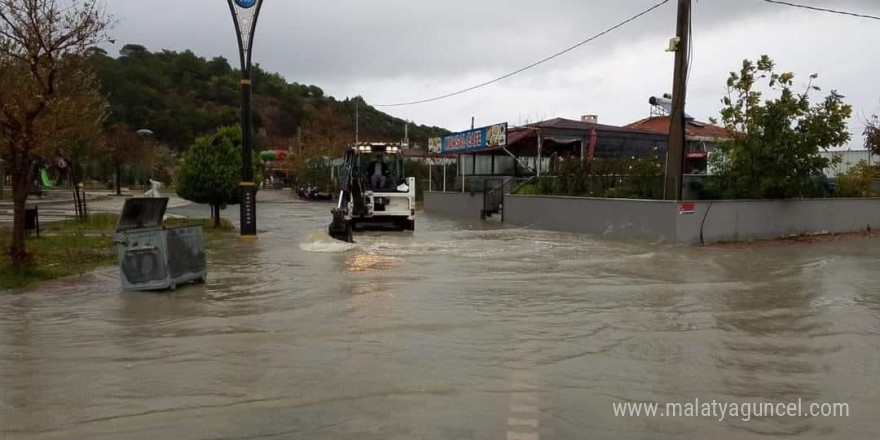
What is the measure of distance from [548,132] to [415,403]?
1002 inches

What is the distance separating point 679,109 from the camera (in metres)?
18.2

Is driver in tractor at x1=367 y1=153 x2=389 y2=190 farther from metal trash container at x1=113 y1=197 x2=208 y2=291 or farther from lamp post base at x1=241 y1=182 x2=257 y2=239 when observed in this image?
metal trash container at x1=113 y1=197 x2=208 y2=291

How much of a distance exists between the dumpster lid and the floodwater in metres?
0.99

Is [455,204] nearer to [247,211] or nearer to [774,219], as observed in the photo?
[774,219]

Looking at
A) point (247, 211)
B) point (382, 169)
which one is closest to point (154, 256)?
point (247, 211)

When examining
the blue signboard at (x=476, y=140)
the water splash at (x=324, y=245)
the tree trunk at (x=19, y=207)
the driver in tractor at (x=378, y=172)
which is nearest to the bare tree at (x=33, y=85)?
the tree trunk at (x=19, y=207)

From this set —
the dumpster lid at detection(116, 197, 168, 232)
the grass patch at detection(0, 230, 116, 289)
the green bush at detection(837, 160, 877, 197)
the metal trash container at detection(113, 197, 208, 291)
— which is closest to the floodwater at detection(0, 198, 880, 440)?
the metal trash container at detection(113, 197, 208, 291)

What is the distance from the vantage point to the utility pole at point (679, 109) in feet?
58.9

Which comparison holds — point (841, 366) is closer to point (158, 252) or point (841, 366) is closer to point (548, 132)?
point (158, 252)

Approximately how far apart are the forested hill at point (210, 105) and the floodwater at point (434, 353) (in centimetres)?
6399

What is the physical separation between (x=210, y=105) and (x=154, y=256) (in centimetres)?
11773

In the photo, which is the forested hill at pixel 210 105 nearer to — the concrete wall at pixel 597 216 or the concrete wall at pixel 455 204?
the concrete wall at pixel 455 204

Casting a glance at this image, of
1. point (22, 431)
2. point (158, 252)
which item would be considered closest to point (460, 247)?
point (158, 252)

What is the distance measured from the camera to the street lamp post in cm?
1723
